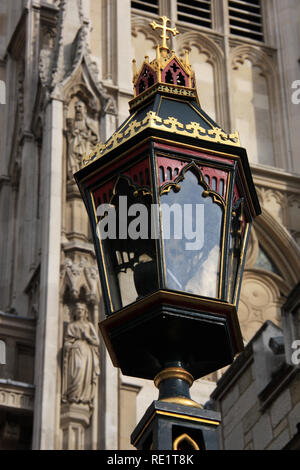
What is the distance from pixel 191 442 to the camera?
439 cm

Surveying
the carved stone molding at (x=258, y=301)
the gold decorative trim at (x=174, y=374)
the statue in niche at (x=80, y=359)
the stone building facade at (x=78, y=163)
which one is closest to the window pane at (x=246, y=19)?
the stone building facade at (x=78, y=163)

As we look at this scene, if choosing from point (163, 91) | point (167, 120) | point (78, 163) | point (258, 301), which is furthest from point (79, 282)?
point (167, 120)

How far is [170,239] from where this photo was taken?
16.0 ft

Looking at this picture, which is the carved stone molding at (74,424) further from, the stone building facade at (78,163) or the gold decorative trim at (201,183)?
the gold decorative trim at (201,183)

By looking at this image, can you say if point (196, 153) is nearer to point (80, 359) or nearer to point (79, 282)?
point (80, 359)

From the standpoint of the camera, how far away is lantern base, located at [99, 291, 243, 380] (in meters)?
4.65

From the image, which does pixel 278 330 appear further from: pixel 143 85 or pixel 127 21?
pixel 127 21

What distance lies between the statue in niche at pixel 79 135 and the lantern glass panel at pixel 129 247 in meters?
11.7

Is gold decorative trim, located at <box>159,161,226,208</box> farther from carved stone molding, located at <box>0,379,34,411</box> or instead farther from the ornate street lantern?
carved stone molding, located at <box>0,379,34,411</box>

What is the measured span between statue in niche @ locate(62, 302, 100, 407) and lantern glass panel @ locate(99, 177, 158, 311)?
9.64 m

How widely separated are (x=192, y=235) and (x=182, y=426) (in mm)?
886

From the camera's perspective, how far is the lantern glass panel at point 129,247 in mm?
4879

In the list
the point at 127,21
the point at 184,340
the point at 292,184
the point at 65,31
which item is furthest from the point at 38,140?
the point at 184,340

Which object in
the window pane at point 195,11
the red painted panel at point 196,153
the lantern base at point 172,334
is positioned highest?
the window pane at point 195,11
